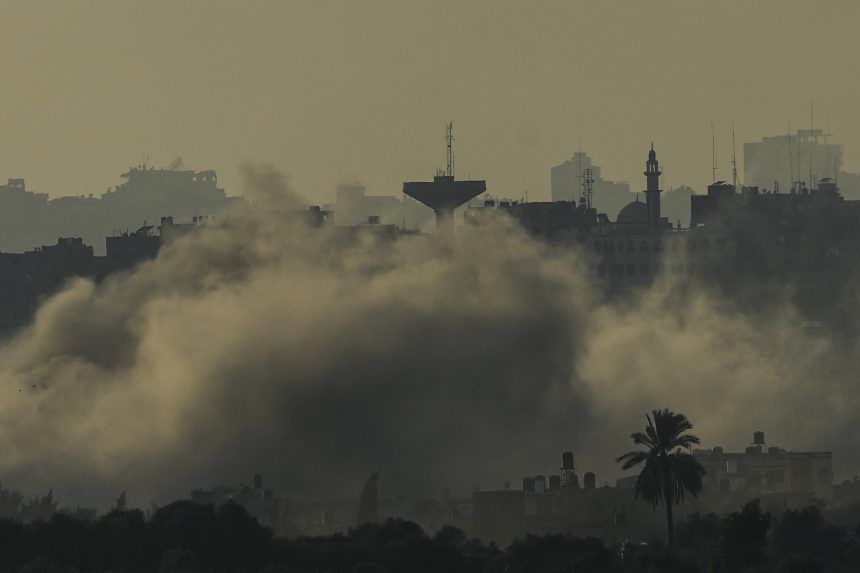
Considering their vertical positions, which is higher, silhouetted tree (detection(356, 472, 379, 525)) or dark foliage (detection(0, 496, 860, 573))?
silhouetted tree (detection(356, 472, 379, 525))

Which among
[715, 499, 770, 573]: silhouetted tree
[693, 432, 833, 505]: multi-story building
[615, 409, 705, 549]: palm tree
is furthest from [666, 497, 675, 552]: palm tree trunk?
[693, 432, 833, 505]: multi-story building

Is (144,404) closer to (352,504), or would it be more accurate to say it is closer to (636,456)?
(352,504)

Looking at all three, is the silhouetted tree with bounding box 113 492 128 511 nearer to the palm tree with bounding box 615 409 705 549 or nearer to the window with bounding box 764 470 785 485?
the window with bounding box 764 470 785 485

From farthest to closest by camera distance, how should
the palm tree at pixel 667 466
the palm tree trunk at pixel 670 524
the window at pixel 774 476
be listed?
the window at pixel 774 476 < the palm tree at pixel 667 466 < the palm tree trunk at pixel 670 524

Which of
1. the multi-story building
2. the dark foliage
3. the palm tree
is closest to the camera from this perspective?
the dark foliage

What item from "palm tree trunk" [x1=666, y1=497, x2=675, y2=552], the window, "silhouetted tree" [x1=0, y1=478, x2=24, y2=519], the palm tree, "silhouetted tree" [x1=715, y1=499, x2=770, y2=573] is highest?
the window

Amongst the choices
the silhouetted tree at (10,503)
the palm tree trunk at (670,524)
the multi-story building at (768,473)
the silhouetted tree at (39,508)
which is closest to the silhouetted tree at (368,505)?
the silhouetted tree at (39,508)

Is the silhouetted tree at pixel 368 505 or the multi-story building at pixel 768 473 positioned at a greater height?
the multi-story building at pixel 768 473

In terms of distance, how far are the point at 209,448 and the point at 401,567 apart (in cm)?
6296

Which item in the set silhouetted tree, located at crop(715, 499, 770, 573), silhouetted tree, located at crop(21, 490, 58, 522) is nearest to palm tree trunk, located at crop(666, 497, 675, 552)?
silhouetted tree, located at crop(715, 499, 770, 573)

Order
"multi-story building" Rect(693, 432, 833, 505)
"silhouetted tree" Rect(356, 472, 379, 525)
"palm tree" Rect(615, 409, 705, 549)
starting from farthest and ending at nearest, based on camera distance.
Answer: "multi-story building" Rect(693, 432, 833, 505) → "silhouetted tree" Rect(356, 472, 379, 525) → "palm tree" Rect(615, 409, 705, 549)

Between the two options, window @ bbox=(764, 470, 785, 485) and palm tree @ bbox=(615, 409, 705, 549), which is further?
window @ bbox=(764, 470, 785, 485)

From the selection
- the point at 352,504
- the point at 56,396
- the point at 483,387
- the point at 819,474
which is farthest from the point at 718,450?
the point at 56,396

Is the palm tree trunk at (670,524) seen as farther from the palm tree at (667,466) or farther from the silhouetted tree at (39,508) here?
the silhouetted tree at (39,508)
